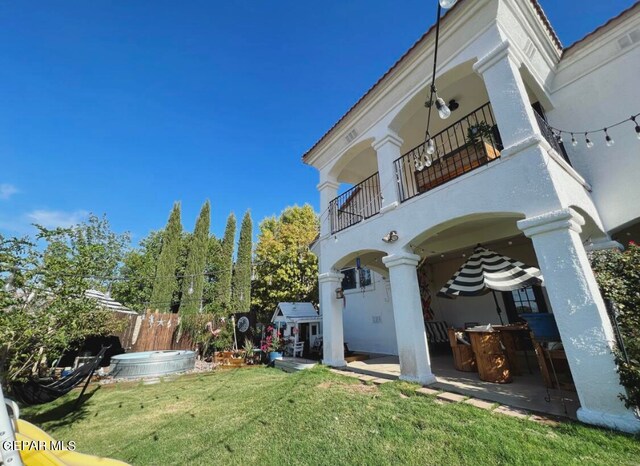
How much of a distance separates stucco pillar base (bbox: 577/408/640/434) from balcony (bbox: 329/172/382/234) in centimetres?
549

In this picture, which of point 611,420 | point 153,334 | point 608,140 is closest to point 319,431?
point 611,420

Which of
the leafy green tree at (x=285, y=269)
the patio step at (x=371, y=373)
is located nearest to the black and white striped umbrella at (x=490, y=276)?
the patio step at (x=371, y=373)

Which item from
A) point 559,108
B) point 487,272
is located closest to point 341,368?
point 487,272

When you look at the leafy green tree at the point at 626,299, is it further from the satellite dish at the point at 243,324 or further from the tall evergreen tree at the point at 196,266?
the tall evergreen tree at the point at 196,266

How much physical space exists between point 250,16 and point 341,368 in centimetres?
1071

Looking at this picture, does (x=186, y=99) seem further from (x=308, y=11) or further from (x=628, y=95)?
(x=628, y=95)

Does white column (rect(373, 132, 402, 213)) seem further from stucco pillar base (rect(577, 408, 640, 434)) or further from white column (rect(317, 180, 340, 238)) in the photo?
stucco pillar base (rect(577, 408, 640, 434))

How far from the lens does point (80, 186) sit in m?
15.1

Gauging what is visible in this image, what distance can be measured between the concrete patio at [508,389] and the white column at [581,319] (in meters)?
0.46

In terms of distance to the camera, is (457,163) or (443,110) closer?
(443,110)

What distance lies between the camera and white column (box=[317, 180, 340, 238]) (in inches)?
326

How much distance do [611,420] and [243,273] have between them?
21096 millimetres

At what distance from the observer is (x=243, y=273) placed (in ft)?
70.5

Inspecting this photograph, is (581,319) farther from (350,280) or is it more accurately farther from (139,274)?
(139,274)
